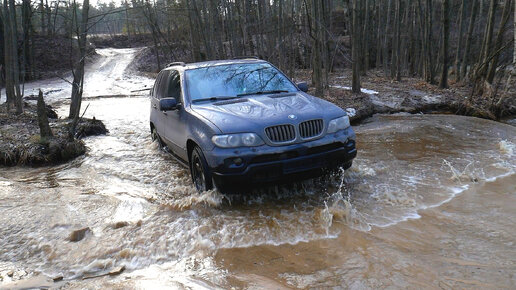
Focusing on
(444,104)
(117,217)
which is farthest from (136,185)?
(444,104)

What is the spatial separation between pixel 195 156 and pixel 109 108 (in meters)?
11.7

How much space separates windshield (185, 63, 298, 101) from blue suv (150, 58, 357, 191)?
0.05 ft

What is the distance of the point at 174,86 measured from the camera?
20.2ft

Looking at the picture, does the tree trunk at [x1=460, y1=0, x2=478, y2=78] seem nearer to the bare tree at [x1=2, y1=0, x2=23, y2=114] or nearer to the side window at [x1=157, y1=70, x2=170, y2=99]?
the side window at [x1=157, y1=70, x2=170, y2=99]

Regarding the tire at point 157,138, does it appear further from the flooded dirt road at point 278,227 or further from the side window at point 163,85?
the side window at point 163,85

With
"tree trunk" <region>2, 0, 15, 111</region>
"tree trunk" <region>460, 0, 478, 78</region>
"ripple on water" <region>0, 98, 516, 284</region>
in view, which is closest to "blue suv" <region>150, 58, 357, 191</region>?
"ripple on water" <region>0, 98, 516, 284</region>

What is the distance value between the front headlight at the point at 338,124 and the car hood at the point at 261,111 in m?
0.06

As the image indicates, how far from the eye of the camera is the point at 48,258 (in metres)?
3.78

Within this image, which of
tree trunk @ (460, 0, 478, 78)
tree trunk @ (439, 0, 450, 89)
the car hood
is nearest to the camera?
the car hood

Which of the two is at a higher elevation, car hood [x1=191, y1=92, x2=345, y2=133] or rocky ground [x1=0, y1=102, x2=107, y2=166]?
car hood [x1=191, y1=92, x2=345, y2=133]

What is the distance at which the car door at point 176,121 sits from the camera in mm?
5430

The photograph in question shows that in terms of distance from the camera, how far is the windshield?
5547 mm

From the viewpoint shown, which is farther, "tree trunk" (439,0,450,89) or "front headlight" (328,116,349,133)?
"tree trunk" (439,0,450,89)

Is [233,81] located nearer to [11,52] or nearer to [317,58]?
[317,58]
